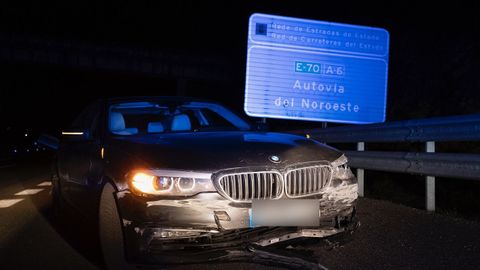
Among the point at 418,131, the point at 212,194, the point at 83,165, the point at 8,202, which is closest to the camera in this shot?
the point at 212,194

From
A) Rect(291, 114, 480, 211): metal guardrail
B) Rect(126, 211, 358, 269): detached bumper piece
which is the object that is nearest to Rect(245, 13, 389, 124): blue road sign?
Rect(291, 114, 480, 211): metal guardrail

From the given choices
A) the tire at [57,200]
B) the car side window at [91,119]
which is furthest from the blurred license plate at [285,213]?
the tire at [57,200]

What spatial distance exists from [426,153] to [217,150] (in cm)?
309

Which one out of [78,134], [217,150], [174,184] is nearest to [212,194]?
[174,184]

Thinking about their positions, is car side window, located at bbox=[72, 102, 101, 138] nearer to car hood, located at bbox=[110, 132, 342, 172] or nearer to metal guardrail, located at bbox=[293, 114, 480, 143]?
car hood, located at bbox=[110, 132, 342, 172]

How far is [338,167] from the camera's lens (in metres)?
4.30

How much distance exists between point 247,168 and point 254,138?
72 cm

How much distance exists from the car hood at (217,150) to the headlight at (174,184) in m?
0.05

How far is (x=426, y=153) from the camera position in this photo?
20.4 feet

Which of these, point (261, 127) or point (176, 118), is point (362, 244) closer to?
point (261, 127)

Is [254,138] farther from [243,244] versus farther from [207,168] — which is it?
[243,244]

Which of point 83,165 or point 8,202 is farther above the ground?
point 83,165

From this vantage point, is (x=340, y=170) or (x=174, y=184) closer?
(x=174, y=184)

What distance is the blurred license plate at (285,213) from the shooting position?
148 inches
